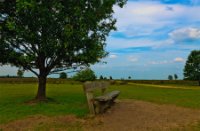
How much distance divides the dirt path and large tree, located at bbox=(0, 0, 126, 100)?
5438mm

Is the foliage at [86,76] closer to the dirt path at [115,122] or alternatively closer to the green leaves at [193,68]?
the green leaves at [193,68]

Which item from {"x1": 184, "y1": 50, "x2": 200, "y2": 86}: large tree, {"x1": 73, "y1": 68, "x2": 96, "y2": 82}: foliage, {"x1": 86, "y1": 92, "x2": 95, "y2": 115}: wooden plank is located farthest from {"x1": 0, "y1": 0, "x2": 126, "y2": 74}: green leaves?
{"x1": 184, "y1": 50, "x2": 200, "y2": 86}: large tree

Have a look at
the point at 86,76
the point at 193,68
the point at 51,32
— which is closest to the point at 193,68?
the point at 193,68

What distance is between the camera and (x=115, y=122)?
13.7 m

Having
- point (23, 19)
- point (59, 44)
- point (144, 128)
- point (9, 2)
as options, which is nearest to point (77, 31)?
point (59, 44)

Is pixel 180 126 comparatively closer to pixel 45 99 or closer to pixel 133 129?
pixel 133 129

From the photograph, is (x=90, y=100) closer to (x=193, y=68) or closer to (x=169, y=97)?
(x=169, y=97)

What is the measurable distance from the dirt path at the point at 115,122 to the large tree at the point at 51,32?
5438 mm

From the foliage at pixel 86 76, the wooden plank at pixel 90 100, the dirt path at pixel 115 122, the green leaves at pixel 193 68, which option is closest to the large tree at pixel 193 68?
the green leaves at pixel 193 68

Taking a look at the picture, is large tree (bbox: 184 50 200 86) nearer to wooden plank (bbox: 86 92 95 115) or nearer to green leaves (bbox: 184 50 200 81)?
green leaves (bbox: 184 50 200 81)

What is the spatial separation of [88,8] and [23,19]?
3.86 meters

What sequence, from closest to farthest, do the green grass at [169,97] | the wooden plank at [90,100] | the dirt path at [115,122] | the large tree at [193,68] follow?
the dirt path at [115,122] < the wooden plank at [90,100] < the green grass at [169,97] < the large tree at [193,68]

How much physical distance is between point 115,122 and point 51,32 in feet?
27.1

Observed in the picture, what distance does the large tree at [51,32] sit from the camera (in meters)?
19.4
